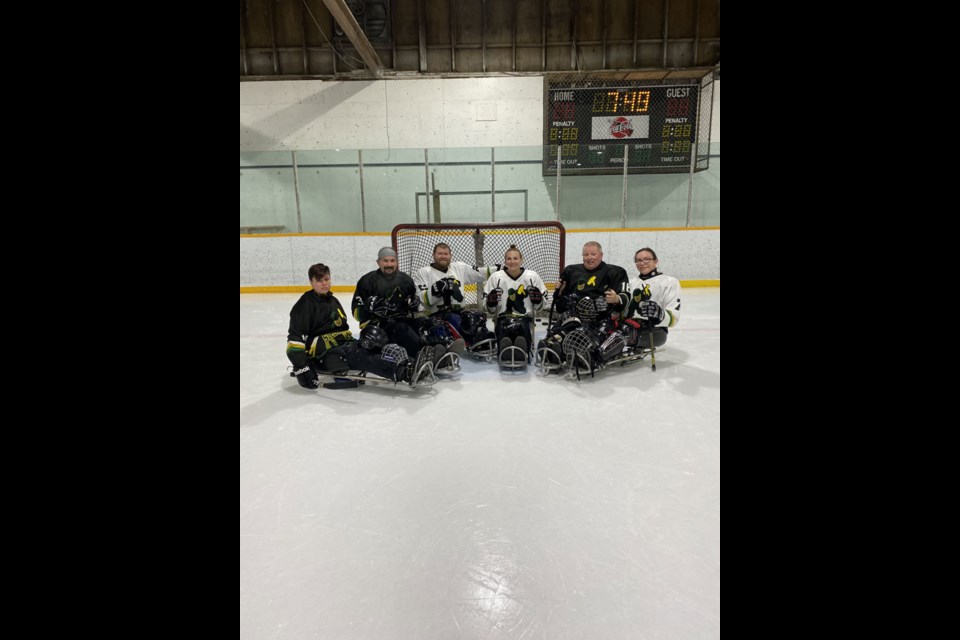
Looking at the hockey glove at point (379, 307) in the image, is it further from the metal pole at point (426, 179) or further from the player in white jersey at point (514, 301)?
the metal pole at point (426, 179)

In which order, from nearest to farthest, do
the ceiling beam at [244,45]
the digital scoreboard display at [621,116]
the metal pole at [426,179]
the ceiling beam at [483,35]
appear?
the metal pole at [426,179] < the digital scoreboard display at [621,116] < the ceiling beam at [483,35] < the ceiling beam at [244,45]

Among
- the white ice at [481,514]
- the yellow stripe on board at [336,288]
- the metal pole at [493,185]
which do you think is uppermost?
the metal pole at [493,185]

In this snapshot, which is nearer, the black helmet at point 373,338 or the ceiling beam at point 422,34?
the black helmet at point 373,338

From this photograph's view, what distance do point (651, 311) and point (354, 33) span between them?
21.4 feet

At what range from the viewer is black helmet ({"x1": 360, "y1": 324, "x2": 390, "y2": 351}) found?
3.12 meters

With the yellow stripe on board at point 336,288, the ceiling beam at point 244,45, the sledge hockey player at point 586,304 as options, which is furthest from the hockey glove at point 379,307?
the ceiling beam at point 244,45

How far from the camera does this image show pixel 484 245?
5.60 m

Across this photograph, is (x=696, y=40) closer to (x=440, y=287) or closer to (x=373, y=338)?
(x=440, y=287)

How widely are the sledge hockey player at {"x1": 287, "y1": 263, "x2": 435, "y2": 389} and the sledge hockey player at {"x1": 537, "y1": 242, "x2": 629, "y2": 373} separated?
2.91 ft

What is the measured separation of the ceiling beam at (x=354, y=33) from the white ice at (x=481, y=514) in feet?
18.6

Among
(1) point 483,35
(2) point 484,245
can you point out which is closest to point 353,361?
(2) point 484,245

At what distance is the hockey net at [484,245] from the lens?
17.1 feet
